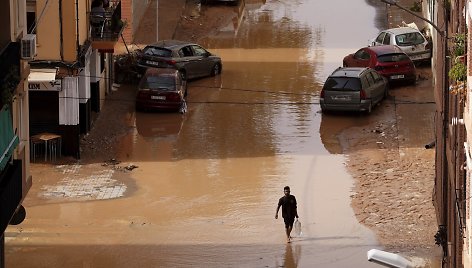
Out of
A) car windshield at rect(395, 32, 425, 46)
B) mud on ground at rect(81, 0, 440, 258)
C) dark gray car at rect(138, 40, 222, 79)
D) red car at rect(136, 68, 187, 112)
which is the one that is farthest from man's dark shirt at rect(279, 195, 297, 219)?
car windshield at rect(395, 32, 425, 46)

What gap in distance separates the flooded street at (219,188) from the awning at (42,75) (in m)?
2.28

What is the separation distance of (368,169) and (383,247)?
644 centimetres

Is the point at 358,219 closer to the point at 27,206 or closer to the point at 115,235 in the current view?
the point at 115,235

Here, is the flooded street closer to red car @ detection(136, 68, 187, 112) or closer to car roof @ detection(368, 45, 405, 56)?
red car @ detection(136, 68, 187, 112)

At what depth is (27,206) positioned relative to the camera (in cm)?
3222

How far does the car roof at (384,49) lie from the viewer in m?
44.6

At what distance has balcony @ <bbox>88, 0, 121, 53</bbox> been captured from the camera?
3897cm

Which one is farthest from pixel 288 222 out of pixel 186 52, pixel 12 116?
pixel 186 52

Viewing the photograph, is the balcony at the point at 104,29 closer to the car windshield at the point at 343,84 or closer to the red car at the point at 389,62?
the car windshield at the point at 343,84

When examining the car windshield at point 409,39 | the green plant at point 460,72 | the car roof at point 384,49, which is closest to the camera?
the green plant at point 460,72

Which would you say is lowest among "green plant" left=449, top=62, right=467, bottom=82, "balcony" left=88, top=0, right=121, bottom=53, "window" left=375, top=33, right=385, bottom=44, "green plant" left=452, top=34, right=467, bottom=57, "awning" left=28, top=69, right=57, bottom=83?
"awning" left=28, top=69, right=57, bottom=83

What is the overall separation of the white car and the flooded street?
2.05m

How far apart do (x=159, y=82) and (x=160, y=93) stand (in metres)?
0.61

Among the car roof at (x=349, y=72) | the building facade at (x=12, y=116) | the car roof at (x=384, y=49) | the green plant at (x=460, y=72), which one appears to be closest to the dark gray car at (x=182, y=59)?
the car roof at (x=384, y=49)
